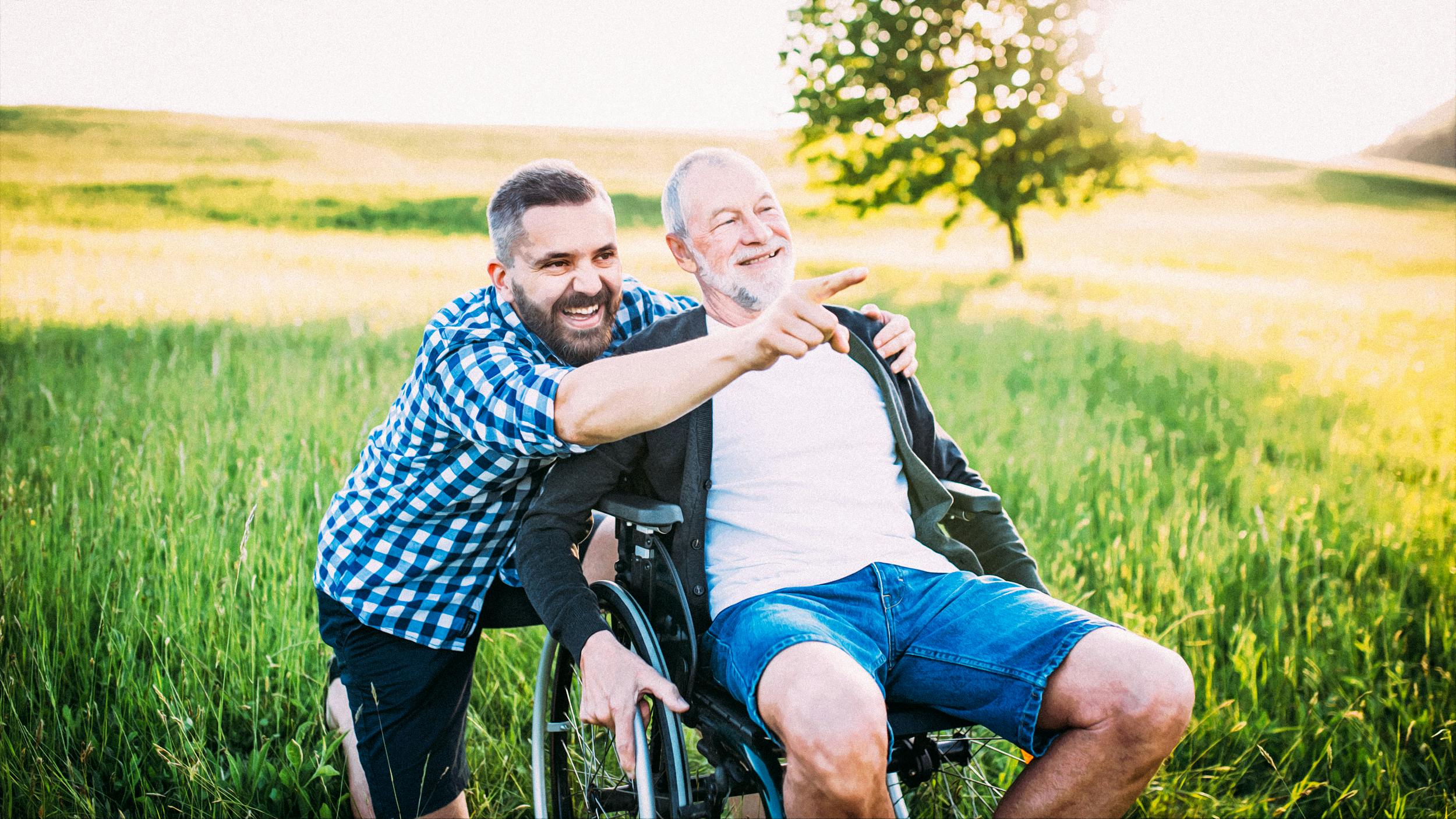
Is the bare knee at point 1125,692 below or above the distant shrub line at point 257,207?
below

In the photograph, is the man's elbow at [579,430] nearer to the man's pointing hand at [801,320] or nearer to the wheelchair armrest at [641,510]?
the wheelchair armrest at [641,510]

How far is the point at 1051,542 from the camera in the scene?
3566 millimetres

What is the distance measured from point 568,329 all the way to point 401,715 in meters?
1.09

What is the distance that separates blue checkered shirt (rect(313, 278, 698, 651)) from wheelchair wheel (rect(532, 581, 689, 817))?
0.30m

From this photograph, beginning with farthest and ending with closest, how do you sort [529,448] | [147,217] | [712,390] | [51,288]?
[147,217] → [51,288] → [529,448] → [712,390]

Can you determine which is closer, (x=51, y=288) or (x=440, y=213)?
(x=51, y=288)

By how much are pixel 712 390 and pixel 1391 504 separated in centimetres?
369

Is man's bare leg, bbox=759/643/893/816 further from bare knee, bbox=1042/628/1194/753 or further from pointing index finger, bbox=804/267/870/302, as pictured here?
pointing index finger, bbox=804/267/870/302

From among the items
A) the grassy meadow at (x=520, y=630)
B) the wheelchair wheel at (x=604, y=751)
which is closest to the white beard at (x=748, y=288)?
the wheelchair wheel at (x=604, y=751)

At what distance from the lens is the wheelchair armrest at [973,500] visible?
2.25m

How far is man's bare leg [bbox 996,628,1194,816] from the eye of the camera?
1655 millimetres

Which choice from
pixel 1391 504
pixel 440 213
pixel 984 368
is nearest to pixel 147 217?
pixel 440 213

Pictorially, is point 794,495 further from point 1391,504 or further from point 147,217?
point 147,217

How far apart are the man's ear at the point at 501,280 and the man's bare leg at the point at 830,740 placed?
116 centimetres
